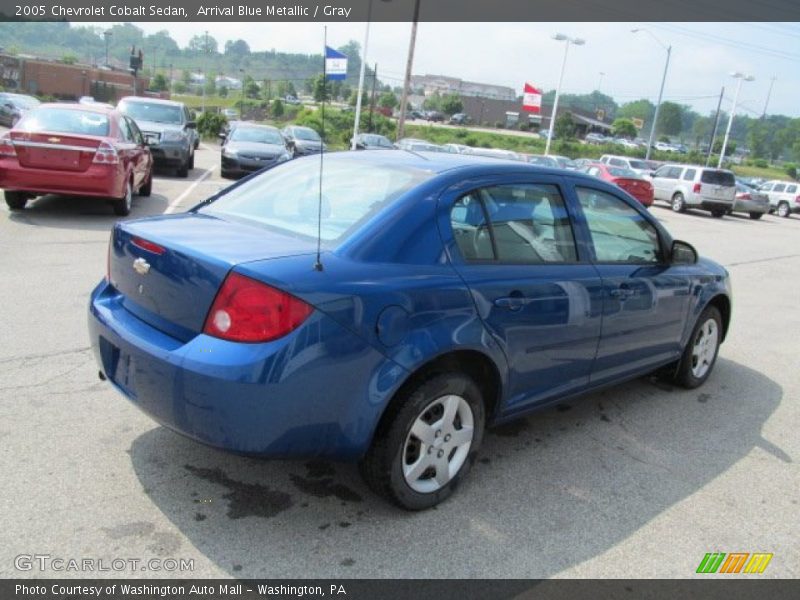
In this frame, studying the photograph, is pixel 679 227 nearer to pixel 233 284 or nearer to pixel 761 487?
pixel 761 487

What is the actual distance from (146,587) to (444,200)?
2.00m

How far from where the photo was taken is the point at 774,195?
31047 millimetres

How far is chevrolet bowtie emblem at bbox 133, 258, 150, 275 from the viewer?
2984 mm

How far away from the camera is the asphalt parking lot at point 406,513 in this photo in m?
2.74

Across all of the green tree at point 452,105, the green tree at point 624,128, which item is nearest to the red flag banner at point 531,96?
the green tree at point 452,105

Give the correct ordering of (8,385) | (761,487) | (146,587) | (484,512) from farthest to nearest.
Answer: (8,385)
(761,487)
(484,512)
(146,587)

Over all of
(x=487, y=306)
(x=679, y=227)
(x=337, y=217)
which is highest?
(x=337, y=217)

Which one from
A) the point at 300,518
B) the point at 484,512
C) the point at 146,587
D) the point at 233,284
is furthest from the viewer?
the point at 484,512

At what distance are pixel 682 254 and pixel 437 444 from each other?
8.21ft

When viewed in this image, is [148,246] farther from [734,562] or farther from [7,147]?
[7,147]

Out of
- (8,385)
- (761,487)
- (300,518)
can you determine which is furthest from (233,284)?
(761,487)

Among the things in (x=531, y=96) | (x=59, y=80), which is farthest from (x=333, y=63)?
(x=59, y=80)

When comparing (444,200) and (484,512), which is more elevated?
(444,200)

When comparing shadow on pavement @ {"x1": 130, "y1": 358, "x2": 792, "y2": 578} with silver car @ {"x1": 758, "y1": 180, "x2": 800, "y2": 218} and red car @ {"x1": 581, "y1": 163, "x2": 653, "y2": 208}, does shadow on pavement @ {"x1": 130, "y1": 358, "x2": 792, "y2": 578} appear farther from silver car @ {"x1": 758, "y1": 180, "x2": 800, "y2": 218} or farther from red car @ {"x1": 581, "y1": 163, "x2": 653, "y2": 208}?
silver car @ {"x1": 758, "y1": 180, "x2": 800, "y2": 218}
